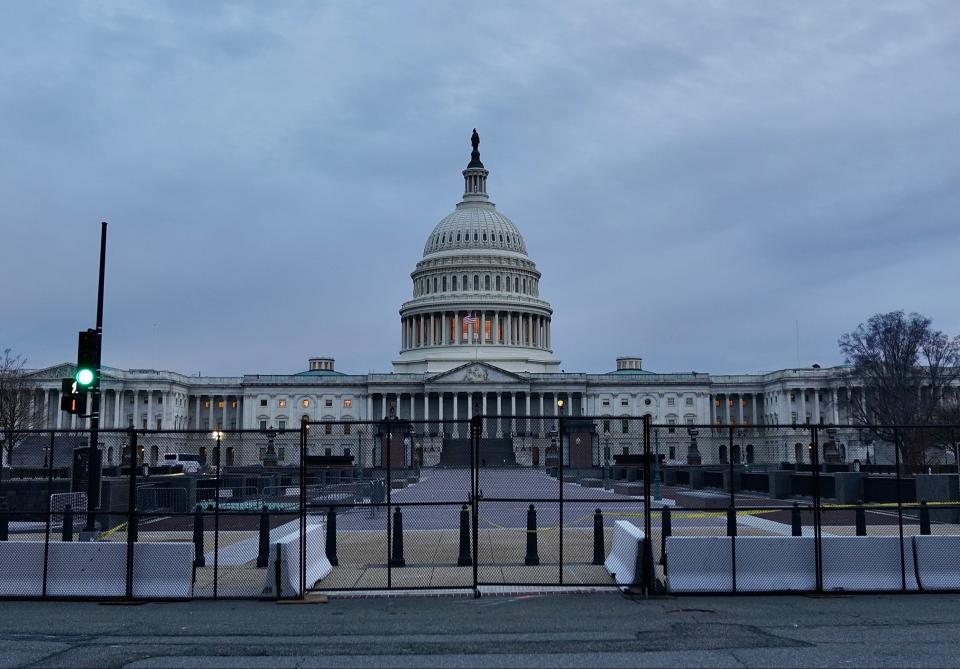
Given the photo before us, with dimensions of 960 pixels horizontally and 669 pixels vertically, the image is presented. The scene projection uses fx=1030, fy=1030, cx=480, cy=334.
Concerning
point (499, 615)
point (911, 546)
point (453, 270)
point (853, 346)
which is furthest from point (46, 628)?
point (453, 270)

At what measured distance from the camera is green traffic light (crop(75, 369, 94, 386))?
987 inches

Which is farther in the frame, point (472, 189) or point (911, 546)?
point (472, 189)

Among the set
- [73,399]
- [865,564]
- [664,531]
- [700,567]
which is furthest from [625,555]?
[73,399]

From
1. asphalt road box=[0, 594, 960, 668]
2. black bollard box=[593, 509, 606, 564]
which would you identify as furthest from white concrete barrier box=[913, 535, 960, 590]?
black bollard box=[593, 509, 606, 564]

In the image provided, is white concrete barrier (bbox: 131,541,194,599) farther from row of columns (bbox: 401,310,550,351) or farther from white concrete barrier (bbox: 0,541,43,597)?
row of columns (bbox: 401,310,550,351)

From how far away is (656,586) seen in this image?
60.5 ft

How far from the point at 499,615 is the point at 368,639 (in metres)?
2.81

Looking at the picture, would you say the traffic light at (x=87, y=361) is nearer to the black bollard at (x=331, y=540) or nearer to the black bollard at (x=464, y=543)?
the black bollard at (x=331, y=540)

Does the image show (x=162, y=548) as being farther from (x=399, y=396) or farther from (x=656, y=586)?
(x=399, y=396)

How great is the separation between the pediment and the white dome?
2878 centimetres

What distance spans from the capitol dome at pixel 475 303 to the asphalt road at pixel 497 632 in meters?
140

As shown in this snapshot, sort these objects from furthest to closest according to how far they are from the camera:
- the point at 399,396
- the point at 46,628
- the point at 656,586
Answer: the point at 399,396, the point at 656,586, the point at 46,628

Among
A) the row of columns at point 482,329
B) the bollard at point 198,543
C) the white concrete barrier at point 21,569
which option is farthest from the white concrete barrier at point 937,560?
the row of columns at point 482,329

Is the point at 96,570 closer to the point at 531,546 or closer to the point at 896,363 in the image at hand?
the point at 531,546
